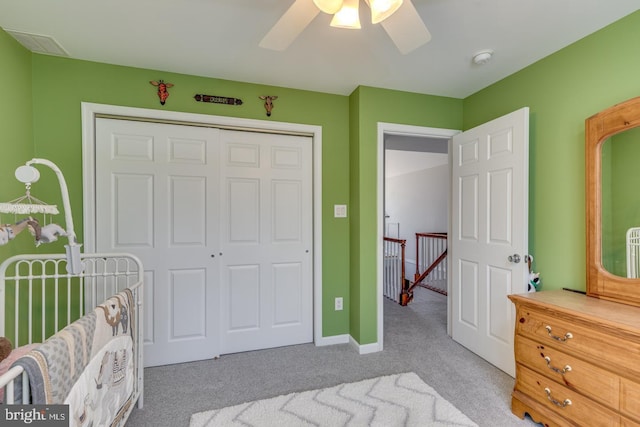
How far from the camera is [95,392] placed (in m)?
1.17

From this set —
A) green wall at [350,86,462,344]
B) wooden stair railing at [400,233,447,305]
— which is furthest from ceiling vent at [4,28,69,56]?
wooden stair railing at [400,233,447,305]

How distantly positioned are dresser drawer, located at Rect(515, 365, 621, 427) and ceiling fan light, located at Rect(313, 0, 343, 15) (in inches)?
85.4

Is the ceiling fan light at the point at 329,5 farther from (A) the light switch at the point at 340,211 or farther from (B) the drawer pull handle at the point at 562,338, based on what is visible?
(B) the drawer pull handle at the point at 562,338

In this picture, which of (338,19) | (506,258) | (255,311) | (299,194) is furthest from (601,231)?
(255,311)

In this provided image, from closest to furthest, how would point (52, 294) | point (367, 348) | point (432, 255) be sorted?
1. point (52, 294)
2. point (367, 348)
3. point (432, 255)

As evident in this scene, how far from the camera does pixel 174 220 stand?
96.9 inches

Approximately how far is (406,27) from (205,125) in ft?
5.94

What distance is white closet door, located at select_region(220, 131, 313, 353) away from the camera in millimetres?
2627

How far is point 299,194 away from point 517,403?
2.18m

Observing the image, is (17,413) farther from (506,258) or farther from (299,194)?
(506,258)

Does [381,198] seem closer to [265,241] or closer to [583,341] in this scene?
[265,241]

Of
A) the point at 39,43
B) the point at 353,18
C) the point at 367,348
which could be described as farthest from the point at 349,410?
the point at 39,43

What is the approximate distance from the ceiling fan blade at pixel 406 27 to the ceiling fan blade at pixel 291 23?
32 centimetres

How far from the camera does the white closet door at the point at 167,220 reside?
2325mm
